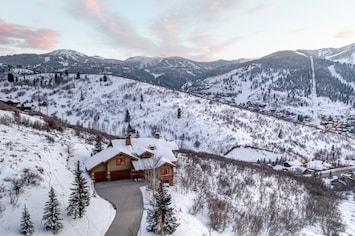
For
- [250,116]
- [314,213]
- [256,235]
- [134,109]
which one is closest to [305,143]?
[250,116]

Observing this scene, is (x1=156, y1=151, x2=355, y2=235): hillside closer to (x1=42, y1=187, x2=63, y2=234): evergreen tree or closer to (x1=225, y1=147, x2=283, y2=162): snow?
(x1=42, y1=187, x2=63, y2=234): evergreen tree

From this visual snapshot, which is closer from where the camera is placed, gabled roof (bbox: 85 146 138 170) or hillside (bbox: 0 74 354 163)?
gabled roof (bbox: 85 146 138 170)

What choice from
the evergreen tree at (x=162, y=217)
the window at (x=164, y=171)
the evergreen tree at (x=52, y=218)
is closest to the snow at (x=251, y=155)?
the window at (x=164, y=171)

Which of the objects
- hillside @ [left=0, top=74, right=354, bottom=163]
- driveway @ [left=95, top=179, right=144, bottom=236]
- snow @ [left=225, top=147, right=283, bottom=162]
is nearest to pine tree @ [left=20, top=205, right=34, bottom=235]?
driveway @ [left=95, top=179, right=144, bottom=236]

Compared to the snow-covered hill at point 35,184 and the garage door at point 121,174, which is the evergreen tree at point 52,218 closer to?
the snow-covered hill at point 35,184

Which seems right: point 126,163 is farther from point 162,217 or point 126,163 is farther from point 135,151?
point 162,217

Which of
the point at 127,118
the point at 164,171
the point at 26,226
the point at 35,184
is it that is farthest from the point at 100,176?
the point at 127,118
